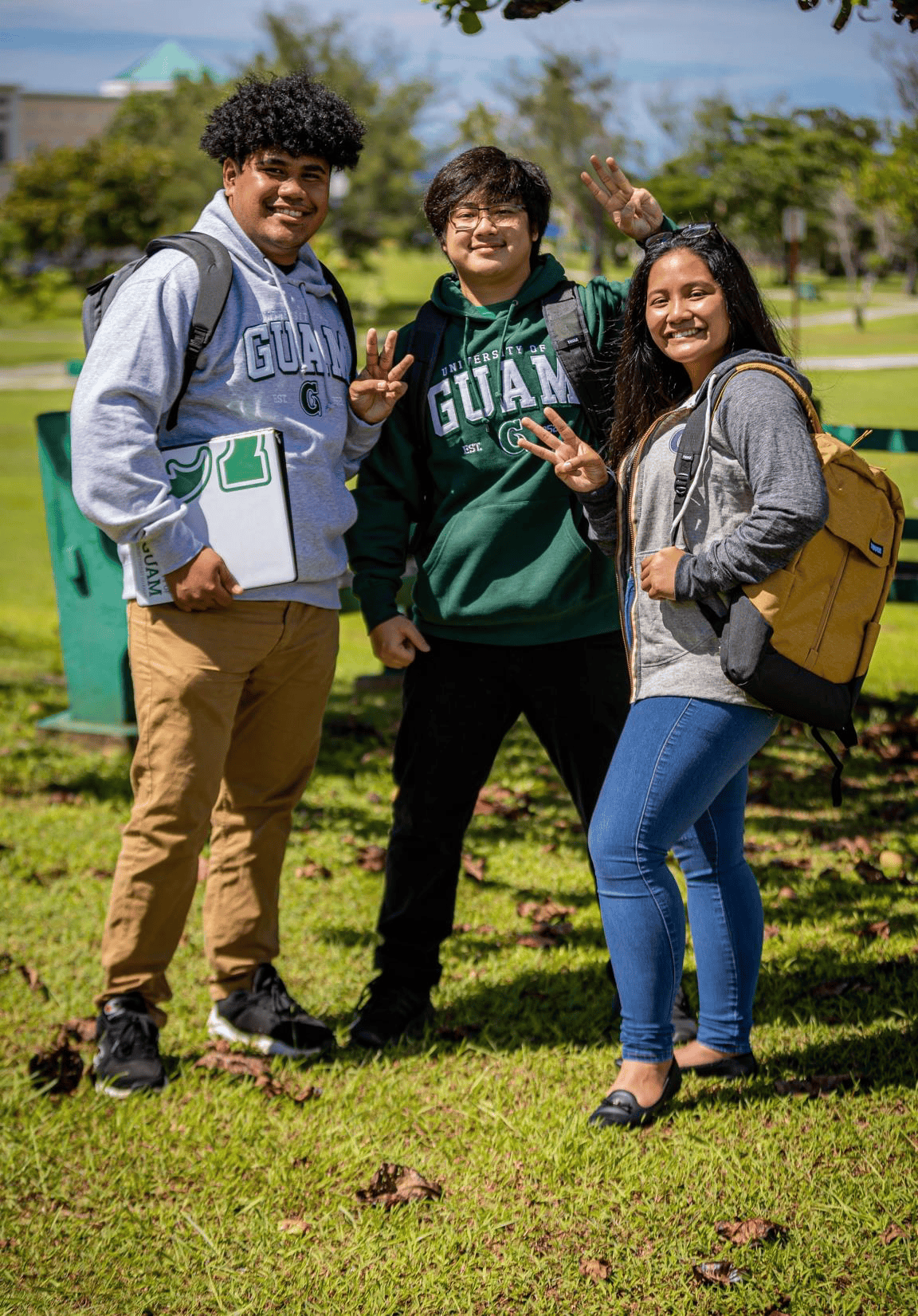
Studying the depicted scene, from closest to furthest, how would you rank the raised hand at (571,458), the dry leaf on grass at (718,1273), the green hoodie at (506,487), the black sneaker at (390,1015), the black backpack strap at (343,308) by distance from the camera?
the dry leaf on grass at (718,1273), the raised hand at (571,458), the green hoodie at (506,487), the black backpack strap at (343,308), the black sneaker at (390,1015)

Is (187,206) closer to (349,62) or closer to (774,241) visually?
(349,62)

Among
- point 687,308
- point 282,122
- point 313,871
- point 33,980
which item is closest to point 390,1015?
point 33,980

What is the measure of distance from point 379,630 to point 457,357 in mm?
757

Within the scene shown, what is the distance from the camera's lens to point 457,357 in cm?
343

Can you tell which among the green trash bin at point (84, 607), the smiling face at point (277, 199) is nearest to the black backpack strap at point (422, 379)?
the smiling face at point (277, 199)

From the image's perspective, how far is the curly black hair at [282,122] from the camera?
3236 mm

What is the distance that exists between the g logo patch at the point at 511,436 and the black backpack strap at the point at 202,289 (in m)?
0.77

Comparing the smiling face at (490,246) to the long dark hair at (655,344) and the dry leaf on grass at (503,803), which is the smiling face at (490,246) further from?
the dry leaf on grass at (503,803)

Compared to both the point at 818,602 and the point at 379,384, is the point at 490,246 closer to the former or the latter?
the point at 379,384

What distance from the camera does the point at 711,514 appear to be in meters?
2.87

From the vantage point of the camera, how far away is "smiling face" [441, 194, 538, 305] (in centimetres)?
329

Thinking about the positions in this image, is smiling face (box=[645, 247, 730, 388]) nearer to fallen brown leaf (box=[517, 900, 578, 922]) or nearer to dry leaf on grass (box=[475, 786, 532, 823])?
fallen brown leaf (box=[517, 900, 578, 922])

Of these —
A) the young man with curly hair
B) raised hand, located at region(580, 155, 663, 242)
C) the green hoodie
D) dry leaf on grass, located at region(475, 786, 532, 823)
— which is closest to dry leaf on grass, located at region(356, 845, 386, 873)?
dry leaf on grass, located at region(475, 786, 532, 823)

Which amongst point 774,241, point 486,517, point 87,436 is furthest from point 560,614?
point 774,241
